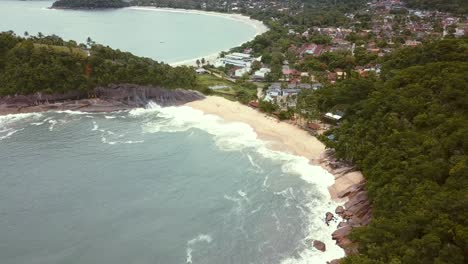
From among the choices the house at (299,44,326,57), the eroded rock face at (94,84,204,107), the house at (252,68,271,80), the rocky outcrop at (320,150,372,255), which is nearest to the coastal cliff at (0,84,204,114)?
the eroded rock face at (94,84,204,107)

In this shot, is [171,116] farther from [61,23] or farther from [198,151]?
[61,23]

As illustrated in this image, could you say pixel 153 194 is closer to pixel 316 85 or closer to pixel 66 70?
pixel 66 70

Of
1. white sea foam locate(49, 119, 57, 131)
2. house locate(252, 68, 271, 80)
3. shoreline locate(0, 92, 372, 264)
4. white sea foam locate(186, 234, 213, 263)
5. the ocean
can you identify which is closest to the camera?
white sea foam locate(186, 234, 213, 263)

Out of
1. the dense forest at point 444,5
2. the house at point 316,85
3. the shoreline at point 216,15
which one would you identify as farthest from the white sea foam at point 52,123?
the dense forest at point 444,5

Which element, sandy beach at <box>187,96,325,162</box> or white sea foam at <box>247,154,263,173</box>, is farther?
sandy beach at <box>187,96,325,162</box>

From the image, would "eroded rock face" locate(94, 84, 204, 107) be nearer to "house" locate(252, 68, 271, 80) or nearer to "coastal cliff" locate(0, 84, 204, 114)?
"coastal cliff" locate(0, 84, 204, 114)

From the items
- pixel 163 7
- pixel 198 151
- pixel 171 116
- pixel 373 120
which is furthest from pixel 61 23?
pixel 373 120
